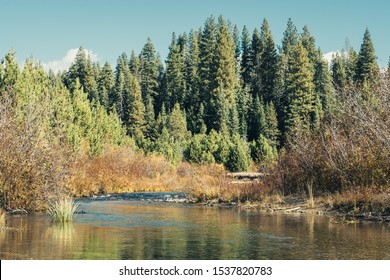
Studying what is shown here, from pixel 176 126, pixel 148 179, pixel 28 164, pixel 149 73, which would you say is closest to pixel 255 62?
pixel 149 73

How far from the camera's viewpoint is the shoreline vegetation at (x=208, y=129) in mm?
24969

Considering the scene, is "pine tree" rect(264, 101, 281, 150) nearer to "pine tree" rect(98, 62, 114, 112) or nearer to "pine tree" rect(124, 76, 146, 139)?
"pine tree" rect(124, 76, 146, 139)

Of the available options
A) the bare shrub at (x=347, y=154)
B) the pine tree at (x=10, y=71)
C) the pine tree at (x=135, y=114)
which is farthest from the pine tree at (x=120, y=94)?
the bare shrub at (x=347, y=154)

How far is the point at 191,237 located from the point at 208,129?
241ft

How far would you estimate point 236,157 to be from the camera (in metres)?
67.7

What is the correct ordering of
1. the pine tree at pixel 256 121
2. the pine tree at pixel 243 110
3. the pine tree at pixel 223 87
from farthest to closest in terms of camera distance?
the pine tree at pixel 223 87
the pine tree at pixel 243 110
the pine tree at pixel 256 121

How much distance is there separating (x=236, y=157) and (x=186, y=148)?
8.28m

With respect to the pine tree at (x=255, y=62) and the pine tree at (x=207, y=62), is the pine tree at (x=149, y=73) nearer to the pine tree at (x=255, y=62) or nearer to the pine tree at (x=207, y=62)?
the pine tree at (x=207, y=62)

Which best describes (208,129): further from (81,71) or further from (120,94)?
(81,71)

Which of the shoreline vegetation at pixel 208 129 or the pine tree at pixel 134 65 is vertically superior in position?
the pine tree at pixel 134 65

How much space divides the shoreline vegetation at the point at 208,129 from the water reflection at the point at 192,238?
307cm

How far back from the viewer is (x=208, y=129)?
299ft
